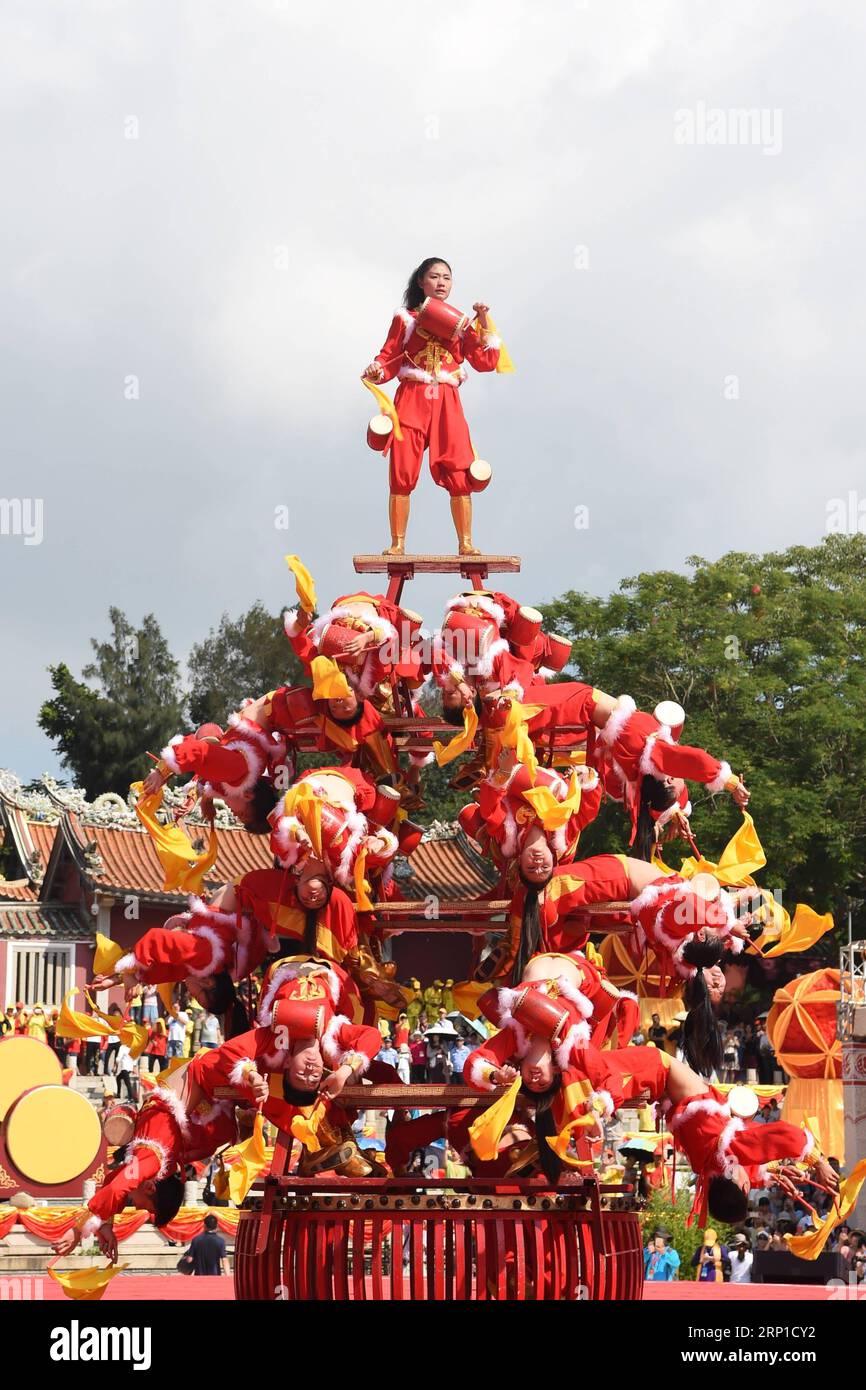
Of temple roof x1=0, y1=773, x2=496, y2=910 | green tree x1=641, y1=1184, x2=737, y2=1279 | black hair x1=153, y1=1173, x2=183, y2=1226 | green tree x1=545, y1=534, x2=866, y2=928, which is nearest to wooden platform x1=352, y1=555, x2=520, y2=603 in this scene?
black hair x1=153, y1=1173, x2=183, y2=1226

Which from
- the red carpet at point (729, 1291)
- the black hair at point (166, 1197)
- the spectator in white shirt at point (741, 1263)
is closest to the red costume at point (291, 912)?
the black hair at point (166, 1197)

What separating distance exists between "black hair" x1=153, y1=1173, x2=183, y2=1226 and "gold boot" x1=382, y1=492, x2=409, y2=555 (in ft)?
11.1

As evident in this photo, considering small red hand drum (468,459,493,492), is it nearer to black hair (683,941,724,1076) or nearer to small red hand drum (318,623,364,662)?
small red hand drum (318,623,364,662)

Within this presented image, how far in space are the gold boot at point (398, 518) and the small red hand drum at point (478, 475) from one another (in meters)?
0.35

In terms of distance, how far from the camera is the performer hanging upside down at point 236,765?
29.9 ft

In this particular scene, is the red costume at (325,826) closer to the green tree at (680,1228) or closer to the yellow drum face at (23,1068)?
the yellow drum face at (23,1068)

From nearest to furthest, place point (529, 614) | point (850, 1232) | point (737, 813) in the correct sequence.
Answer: point (529, 614)
point (850, 1232)
point (737, 813)

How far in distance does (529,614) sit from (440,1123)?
2.54 metres

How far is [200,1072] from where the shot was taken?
8.27 meters

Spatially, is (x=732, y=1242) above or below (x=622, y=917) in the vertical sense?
below

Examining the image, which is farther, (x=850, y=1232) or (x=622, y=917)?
(x=850, y=1232)

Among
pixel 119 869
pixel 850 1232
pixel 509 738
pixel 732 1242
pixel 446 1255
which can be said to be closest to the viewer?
pixel 446 1255

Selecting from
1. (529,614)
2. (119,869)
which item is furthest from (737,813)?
(529,614)

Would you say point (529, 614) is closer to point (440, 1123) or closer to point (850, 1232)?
point (440, 1123)
